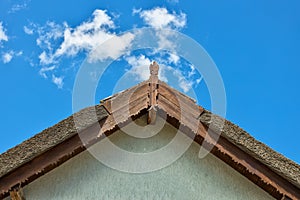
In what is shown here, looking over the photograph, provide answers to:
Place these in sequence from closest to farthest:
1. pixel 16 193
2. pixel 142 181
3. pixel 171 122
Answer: pixel 16 193, pixel 142 181, pixel 171 122

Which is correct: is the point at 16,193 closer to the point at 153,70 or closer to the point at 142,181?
the point at 142,181

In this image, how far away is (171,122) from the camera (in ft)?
17.8

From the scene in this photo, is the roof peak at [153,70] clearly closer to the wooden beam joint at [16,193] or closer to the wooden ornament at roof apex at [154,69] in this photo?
the wooden ornament at roof apex at [154,69]

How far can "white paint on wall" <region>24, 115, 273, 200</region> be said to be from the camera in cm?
525

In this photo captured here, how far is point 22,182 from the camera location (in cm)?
520

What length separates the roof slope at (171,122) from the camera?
5.18m

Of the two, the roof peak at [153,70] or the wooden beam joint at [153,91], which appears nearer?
the wooden beam joint at [153,91]

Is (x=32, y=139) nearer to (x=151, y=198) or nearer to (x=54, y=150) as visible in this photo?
(x=54, y=150)

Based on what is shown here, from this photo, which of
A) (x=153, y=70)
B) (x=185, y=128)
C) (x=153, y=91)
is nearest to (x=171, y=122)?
(x=185, y=128)

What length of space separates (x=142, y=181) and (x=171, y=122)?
610 millimetres

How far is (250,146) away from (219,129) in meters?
0.32

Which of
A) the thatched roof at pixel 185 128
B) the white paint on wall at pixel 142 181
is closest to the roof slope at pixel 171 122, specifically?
the thatched roof at pixel 185 128

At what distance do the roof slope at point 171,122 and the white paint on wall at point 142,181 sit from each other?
102 millimetres

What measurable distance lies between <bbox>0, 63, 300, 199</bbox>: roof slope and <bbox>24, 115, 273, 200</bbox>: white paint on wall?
0.34ft
